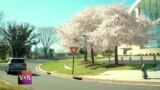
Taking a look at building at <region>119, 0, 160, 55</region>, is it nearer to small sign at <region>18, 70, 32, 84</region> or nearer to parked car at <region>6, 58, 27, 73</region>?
parked car at <region>6, 58, 27, 73</region>

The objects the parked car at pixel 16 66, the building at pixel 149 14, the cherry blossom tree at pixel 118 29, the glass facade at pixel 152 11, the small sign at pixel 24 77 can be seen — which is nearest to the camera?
the small sign at pixel 24 77

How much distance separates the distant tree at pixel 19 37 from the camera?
112250 mm

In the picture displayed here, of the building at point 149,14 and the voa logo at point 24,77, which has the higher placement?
the building at point 149,14

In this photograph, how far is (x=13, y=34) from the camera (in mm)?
113125

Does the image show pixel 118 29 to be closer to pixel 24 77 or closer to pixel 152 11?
pixel 24 77

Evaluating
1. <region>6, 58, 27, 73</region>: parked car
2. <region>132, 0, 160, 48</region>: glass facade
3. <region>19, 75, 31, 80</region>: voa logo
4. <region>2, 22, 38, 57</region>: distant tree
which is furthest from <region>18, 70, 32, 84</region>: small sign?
<region>2, 22, 38, 57</region>: distant tree

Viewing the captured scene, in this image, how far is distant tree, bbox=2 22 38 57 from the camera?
112m

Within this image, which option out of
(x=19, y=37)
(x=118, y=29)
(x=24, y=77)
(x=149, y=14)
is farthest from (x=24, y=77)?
(x=19, y=37)

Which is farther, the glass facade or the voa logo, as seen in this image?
the glass facade

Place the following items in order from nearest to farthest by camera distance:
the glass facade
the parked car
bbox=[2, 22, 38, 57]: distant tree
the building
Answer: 1. the parked car
2. the building
3. the glass facade
4. bbox=[2, 22, 38, 57]: distant tree

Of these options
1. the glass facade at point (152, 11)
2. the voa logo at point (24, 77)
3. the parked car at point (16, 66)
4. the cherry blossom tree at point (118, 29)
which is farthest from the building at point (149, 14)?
the voa logo at point (24, 77)

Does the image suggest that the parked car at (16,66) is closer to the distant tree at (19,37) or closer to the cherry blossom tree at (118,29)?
the cherry blossom tree at (118,29)

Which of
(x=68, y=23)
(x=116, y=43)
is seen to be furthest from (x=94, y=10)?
(x=116, y=43)

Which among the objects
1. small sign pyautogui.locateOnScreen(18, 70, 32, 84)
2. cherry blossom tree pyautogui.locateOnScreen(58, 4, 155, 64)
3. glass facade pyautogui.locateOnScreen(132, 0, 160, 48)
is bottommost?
small sign pyautogui.locateOnScreen(18, 70, 32, 84)
